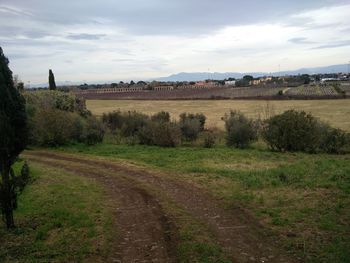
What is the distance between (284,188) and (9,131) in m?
7.78

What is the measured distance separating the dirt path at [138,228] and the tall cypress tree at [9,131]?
2.49 m

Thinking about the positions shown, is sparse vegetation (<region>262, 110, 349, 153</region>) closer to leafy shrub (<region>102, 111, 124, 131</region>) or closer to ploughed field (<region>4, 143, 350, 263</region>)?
ploughed field (<region>4, 143, 350, 263</region>)

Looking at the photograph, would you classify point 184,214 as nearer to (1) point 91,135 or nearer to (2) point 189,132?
(1) point 91,135

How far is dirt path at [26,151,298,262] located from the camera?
671 centimetres

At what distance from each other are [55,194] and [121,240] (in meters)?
4.70

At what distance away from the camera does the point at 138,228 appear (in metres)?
8.20

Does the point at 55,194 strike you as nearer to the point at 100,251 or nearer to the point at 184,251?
the point at 100,251

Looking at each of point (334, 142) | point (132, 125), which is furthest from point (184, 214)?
point (132, 125)

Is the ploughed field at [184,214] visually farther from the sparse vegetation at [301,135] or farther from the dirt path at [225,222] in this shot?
the sparse vegetation at [301,135]

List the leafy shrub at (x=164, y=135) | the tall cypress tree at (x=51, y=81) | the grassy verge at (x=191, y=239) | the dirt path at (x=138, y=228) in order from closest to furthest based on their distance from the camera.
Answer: the grassy verge at (x=191, y=239)
the dirt path at (x=138, y=228)
the leafy shrub at (x=164, y=135)
the tall cypress tree at (x=51, y=81)

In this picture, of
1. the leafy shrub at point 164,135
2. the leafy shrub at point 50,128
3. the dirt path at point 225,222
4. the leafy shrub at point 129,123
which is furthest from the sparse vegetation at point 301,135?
the leafy shrub at point 50,128

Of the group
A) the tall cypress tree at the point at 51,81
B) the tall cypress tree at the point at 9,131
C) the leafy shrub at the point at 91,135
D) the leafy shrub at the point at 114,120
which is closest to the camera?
the tall cypress tree at the point at 9,131

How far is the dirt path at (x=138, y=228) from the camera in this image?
6889mm

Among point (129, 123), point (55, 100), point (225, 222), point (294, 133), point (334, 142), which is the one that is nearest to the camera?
point (225, 222)
